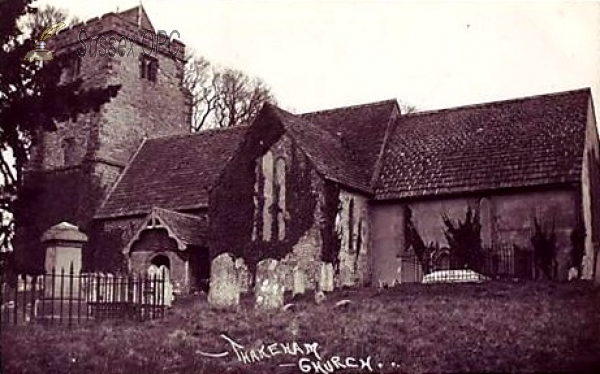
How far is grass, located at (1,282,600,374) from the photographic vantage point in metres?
8.64

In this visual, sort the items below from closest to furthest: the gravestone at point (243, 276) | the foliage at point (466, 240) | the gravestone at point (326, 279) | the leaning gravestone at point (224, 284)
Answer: the leaning gravestone at point (224, 284) < the gravestone at point (326, 279) < the gravestone at point (243, 276) < the foliage at point (466, 240)

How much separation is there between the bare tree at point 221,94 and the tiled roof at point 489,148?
179 inches

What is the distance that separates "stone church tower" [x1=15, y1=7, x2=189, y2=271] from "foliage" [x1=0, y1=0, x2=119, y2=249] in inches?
29.4

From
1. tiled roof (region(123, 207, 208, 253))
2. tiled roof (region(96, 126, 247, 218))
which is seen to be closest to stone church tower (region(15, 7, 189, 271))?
tiled roof (region(96, 126, 247, 218))

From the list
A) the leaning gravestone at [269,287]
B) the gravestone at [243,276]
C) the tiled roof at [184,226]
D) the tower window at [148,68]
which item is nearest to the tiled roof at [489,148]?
the gravestone at [243,276]

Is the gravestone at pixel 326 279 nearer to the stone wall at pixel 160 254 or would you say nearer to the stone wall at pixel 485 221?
the stone wall at pixel 160 254

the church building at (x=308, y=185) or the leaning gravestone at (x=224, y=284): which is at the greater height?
the church building at (x=308, y=185)

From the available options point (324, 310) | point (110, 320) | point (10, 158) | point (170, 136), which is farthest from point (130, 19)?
point (170, 136)

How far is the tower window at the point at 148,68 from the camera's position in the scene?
17.4 m

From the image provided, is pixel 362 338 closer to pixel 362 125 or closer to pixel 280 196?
pixel 280 196

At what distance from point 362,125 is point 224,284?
33.1 feet

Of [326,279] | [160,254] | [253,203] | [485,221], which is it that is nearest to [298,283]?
[326,279]

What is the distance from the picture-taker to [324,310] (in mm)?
12312

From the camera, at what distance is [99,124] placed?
66.9 ft
